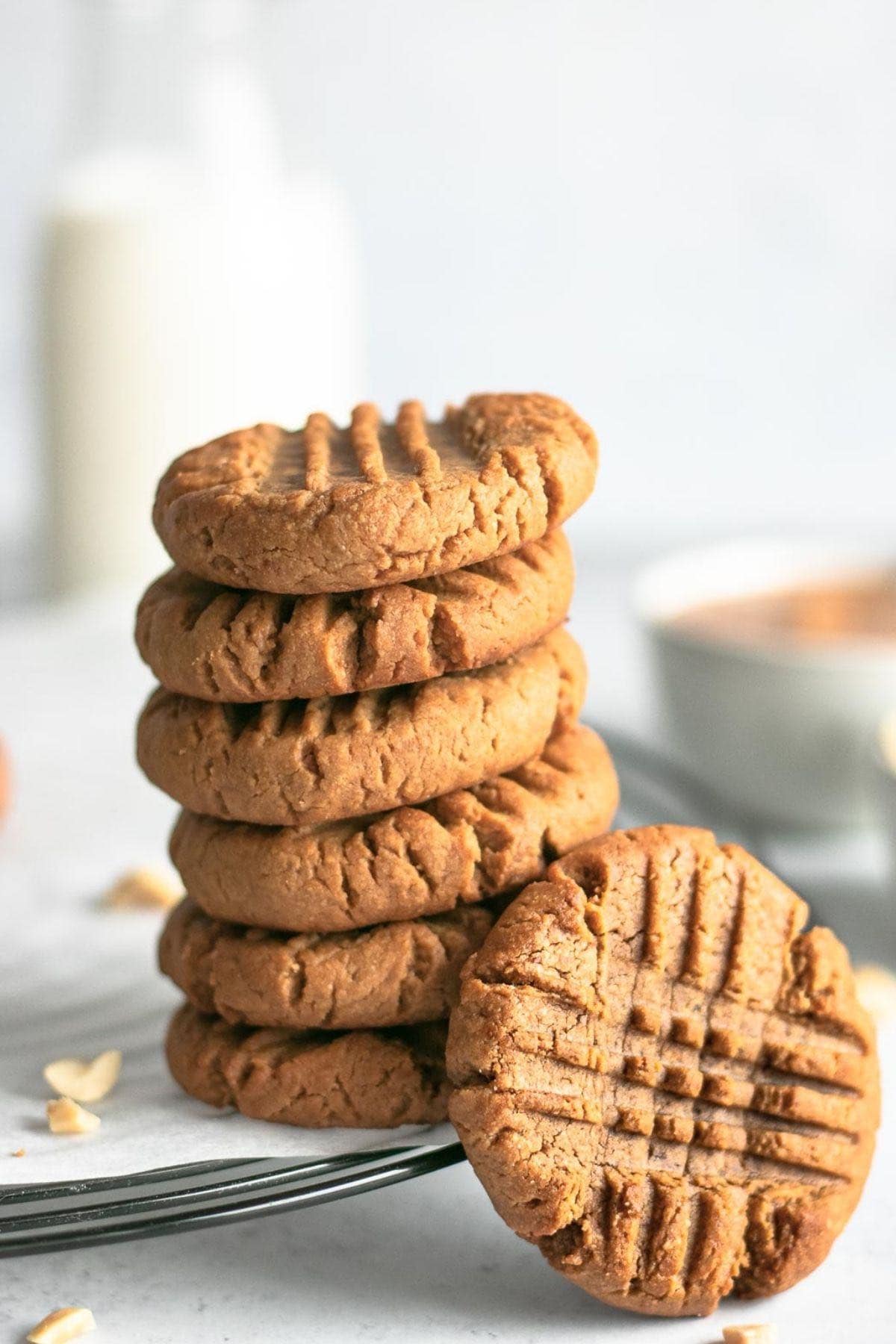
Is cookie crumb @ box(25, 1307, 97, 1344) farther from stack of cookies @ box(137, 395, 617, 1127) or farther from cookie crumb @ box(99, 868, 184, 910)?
cookie crumb @ box(99, 868, 184, 910)

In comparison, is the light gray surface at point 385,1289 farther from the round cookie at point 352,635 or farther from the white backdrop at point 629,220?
the white backdrop at point 629,220

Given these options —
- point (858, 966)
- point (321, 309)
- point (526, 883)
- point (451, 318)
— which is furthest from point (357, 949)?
point (451, 318)

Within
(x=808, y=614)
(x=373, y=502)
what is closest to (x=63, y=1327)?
(x=373, y=502)

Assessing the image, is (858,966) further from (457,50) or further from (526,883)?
(457,50)

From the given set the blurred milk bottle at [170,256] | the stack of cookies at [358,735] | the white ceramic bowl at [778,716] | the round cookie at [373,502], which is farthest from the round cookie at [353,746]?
the blurred milk bottle at [170,256]

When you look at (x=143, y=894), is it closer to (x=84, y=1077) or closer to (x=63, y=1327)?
(x=84, y=1077)

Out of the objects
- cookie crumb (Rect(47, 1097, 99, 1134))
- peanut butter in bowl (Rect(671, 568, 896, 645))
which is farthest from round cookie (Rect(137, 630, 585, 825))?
peanut butter in bowl (Rect(671, 568, 896, 645))
